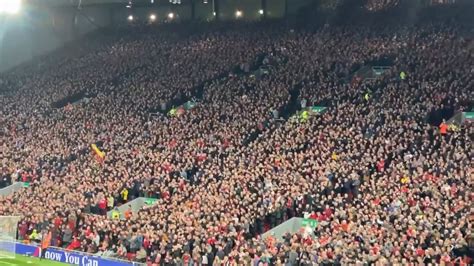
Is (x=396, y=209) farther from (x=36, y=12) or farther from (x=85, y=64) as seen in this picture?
(x=36, y=12)

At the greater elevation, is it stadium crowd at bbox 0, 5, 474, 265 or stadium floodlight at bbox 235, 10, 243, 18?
stadium floodlight at bbox 235, 10, 243, 18

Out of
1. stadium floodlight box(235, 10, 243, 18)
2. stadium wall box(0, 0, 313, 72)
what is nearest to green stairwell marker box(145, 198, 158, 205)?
stadium floodlight box(235, 10, 243, 18)

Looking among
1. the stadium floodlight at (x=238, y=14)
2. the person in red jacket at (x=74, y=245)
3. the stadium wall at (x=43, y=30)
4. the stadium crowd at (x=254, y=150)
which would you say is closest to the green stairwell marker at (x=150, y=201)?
the stadium crowd at (x=254, y=150)

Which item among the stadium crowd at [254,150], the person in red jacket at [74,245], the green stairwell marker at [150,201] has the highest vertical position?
the stadium crowd at [254,150]

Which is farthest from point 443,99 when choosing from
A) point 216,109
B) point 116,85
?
point 116,85

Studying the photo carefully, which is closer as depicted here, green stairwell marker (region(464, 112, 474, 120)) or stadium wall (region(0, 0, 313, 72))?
green stairwell marker (region(464, 112, 474, 120))

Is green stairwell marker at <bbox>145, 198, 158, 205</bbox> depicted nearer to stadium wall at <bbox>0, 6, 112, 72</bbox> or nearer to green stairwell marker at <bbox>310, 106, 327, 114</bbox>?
green stairwell marker at <bbox>310, 106, 327, 114</bbox>

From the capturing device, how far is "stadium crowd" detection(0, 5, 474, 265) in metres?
31.5

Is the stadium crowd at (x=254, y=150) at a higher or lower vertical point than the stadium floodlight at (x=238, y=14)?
lower

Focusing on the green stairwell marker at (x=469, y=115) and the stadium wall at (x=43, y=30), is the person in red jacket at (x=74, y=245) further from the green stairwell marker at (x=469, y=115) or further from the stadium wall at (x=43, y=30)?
the stadium wall at (x=43, y=30)

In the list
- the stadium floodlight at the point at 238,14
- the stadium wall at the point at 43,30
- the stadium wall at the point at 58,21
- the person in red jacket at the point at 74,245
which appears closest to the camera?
the person in red jacket at the point at 74,245

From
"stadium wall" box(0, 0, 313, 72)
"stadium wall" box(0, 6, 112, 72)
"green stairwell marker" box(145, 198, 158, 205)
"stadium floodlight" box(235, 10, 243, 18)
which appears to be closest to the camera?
"green stairwell marker" box(145, 198, 158, 205)

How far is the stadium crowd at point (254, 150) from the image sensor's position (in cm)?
3148

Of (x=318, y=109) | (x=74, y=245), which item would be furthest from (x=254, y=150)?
(x=74, y=245)
